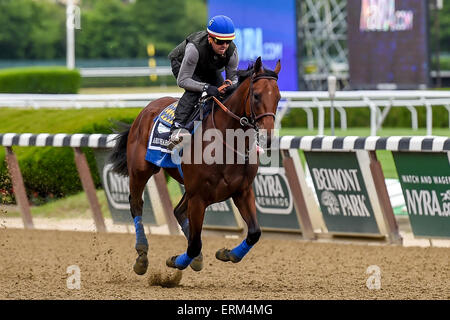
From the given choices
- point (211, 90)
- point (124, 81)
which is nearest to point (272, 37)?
point (211, 90)

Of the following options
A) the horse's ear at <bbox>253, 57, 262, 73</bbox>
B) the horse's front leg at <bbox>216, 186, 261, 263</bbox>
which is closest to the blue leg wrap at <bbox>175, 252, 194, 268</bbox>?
the horse's front leg at <bbox>216, 186, 261, 263</bbox>

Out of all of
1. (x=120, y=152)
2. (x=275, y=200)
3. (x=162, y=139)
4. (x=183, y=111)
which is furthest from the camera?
(x=275, y=200)

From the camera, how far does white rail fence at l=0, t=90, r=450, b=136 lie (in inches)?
484

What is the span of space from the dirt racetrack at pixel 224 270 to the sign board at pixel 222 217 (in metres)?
0.14

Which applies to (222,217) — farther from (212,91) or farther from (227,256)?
(212,91)

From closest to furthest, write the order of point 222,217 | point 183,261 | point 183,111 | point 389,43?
point 183,261 → point 183,111 → point 222,217 → point 389,43

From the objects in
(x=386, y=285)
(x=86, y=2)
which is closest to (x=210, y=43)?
(x=386, y=285)

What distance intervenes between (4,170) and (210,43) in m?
4.55

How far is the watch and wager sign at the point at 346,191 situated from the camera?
7.79 m

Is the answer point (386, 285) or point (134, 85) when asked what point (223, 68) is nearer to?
point (386, 285)

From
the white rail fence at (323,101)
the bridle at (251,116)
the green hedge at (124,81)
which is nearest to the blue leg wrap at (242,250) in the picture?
the bridle at (251,116)

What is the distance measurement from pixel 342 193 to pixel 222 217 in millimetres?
1325

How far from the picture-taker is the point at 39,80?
28.9m

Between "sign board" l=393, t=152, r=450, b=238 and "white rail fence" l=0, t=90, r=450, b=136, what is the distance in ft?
12.0
